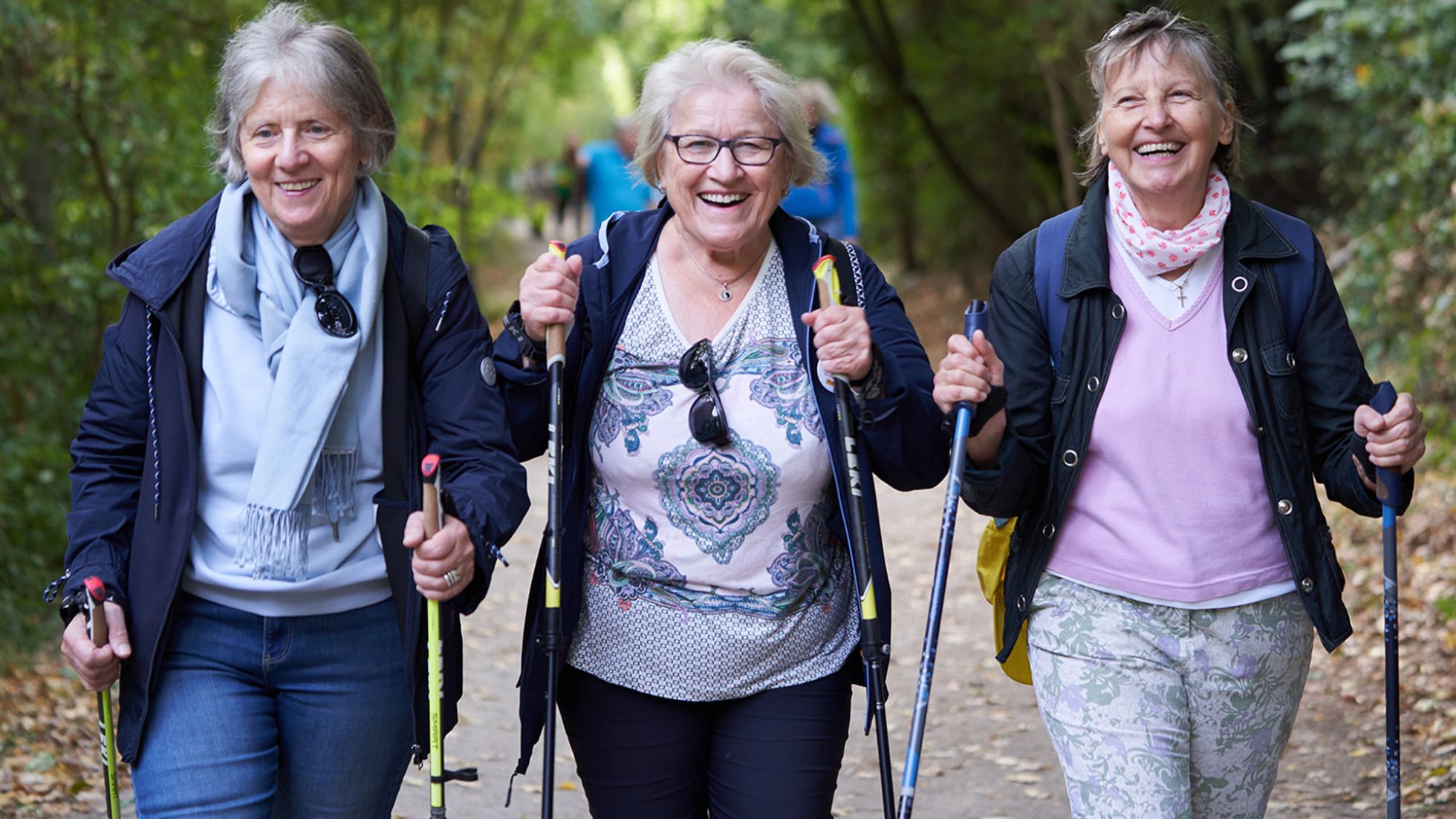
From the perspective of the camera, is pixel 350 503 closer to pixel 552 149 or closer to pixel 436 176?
pixel 436 176

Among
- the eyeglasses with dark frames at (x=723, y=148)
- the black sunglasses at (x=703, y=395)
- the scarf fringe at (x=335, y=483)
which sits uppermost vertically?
the eyeglasses with dark frames at (x=723, y=148)

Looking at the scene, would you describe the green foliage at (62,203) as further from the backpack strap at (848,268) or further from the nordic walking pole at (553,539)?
the backpack strap at (848,268)

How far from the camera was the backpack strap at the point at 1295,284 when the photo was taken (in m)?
3.36

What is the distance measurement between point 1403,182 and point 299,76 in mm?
8144

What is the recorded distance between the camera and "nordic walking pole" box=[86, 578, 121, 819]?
3051 mm

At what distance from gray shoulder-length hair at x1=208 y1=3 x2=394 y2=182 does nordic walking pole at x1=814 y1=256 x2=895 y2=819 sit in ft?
3.15

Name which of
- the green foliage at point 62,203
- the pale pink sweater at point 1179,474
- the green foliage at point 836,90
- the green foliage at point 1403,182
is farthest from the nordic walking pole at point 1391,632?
the green foliage at point 62,203

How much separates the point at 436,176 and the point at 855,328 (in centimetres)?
1164

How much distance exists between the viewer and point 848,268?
346cm

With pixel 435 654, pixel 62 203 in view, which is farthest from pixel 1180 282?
pixel 62 203

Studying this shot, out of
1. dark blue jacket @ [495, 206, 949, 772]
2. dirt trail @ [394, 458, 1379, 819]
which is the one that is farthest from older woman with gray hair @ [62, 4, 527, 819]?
dirt trail @ [394, 458, 1379, 819]

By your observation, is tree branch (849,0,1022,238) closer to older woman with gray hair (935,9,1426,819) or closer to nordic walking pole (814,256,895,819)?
older woman with gray hair (935,9,1426,819)

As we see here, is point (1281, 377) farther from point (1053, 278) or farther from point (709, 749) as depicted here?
point (709, 749)

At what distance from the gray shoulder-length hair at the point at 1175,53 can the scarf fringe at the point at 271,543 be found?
188 cm
